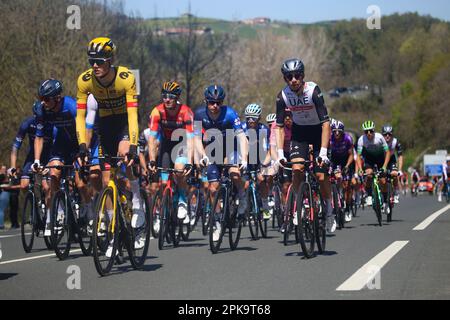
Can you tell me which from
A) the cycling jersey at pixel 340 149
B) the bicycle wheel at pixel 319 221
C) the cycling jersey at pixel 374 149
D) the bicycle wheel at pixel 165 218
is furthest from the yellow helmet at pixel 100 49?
the cycling jersey at pixel 374 149

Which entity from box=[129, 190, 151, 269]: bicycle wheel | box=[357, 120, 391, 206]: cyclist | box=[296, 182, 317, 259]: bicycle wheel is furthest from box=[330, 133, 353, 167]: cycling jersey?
box=[129, 190, 151, 269]: bicycle wheel

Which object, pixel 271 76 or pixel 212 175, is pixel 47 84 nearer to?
pixel 212 175

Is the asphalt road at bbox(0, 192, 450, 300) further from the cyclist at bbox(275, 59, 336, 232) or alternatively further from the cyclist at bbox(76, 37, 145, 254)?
the cyclist at bbox(275, 59, 336, 232)

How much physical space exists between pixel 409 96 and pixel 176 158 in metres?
112

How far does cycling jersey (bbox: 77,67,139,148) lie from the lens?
10359mm

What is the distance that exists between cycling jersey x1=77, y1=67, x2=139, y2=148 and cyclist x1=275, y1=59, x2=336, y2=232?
189 cm

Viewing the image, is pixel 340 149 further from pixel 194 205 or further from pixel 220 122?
pixel 220 122

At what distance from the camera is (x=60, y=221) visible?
11.8 meters

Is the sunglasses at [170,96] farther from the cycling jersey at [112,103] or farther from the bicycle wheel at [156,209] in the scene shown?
the cycling jersey at [112,103]

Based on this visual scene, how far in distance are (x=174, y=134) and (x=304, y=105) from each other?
2.48 m

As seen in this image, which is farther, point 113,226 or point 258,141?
point 258,141

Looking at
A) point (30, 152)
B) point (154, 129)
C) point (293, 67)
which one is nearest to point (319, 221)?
point (293, 67)

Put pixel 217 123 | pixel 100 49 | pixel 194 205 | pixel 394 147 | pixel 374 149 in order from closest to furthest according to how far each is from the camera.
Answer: pixel 100 49 < pixel 217 123 < pixel 194 205 < pixel 374 149 < pixel 394 147

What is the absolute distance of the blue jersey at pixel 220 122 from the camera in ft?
44.4
